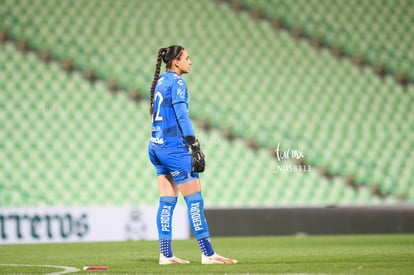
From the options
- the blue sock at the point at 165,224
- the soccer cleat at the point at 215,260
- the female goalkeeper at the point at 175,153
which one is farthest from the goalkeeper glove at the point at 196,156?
the soccer cleat at the point at 215,260

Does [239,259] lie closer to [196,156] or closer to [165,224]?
[165,224]

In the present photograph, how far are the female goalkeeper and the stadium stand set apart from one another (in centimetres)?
594

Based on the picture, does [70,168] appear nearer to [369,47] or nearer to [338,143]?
[338,143]

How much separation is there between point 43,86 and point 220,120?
2727 millimetres

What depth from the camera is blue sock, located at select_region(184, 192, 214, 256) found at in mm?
5285

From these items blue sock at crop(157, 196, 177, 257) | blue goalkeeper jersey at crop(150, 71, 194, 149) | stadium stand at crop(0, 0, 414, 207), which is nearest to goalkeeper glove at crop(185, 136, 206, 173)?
blue goalkeeper jersey at crop(150, 71, 194, 149)

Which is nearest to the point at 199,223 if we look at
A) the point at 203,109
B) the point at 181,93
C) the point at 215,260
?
the point at 215,260

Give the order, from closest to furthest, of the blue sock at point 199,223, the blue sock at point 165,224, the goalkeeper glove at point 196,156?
the goalkeeper glove at point 196,156 → the blue sock at point 199,223 → the blue sock at point 165,224

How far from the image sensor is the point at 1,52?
12.1 metres

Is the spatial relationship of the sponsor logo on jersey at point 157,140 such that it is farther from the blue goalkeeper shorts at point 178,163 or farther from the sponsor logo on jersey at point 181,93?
the sponsor logo on jersey at point 181,93

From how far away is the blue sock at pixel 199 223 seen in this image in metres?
5.29

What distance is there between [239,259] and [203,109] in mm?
6541

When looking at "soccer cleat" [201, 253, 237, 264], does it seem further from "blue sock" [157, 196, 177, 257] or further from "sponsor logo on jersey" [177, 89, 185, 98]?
"sponsor logo on jersey" [177, 89, 185, 98]

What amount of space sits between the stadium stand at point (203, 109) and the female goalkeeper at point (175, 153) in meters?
5.94
